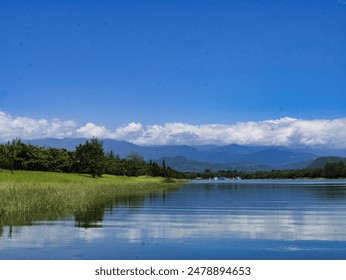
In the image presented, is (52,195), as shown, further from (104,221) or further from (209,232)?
(209,232)

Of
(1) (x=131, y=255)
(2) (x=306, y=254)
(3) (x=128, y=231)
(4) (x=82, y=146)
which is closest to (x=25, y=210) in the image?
(3) (x=128, y=231)

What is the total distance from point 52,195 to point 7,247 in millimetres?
22758

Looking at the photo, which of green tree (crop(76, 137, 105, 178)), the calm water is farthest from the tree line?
the calm water

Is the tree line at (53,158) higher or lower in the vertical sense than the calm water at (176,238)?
higher

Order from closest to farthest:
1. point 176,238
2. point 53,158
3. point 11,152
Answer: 1. point 176,238
2. point 11,152
3. point 53,158

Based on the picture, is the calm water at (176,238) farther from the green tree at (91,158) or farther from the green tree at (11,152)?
the green tree at (91,158)

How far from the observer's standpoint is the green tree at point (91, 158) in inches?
5960

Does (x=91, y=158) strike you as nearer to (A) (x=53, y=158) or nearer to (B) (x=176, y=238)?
(A) (x=53, y=158)

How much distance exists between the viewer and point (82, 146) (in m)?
159

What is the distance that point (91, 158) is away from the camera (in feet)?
501

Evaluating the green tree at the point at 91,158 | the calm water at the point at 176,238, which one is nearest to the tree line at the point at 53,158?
the green tree at the point at 91,158

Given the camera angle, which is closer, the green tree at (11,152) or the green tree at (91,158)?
the green tree at (11,152)

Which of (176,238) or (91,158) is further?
(91,158)

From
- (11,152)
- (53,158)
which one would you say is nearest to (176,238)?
(11,152)
